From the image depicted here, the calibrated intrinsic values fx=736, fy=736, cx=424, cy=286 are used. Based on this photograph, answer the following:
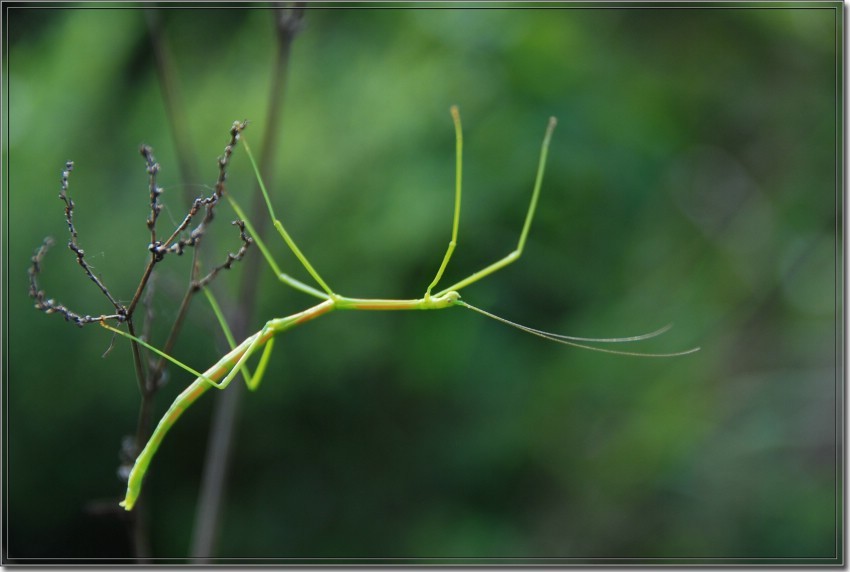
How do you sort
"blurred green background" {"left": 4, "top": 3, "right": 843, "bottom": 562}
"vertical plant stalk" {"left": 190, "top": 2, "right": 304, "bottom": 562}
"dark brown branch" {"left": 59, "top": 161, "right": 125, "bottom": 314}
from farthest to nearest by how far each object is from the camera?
"blurred green background" {"left": 4, "top": 3, "right": 843, "bottom": 562} → "vertical plant stalk" {"left": 190, "top": 2, "right": 304, "bottom": 562} → "dark brown branch" {"left": 59, "top": 161, "right": 125, "bottom": 314}

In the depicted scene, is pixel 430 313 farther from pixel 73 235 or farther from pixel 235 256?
pixel 73 235

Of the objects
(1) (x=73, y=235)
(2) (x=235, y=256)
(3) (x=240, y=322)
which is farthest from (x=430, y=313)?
(1) (x=73, y=235)

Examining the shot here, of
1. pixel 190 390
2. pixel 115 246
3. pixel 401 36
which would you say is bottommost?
pixel 190 390

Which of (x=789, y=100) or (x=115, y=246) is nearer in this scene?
(x=115, y=246)

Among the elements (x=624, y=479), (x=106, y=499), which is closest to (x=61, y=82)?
(x=106, y=499)

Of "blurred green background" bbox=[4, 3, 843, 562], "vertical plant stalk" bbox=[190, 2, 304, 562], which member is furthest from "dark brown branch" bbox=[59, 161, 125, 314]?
"blurred green background" bbox=[4, 3, 843, 562]

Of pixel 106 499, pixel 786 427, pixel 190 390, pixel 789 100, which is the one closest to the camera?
pixel 190 390

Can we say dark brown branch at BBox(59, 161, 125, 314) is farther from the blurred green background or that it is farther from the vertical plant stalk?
the blurred green background

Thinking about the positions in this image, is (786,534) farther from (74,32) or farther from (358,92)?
(74,32)
